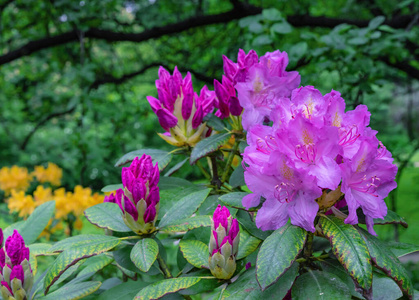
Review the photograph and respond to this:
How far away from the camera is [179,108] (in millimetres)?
1013

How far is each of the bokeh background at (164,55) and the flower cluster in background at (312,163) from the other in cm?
79

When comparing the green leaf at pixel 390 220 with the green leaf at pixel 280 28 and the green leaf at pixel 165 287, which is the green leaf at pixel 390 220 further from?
the green leaf at pixel 280 28

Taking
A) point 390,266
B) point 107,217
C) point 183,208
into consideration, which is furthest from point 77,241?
point 390,266

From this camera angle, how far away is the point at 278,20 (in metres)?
2.16

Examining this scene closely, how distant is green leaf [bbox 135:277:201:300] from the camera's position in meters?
0.69

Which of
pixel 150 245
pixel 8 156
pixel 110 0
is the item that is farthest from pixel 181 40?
pixel 150 245

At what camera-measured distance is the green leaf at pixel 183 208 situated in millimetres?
864

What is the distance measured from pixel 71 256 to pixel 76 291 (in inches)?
5.5

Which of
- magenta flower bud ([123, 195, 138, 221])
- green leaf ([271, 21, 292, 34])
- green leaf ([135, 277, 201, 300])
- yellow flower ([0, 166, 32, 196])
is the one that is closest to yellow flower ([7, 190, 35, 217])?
yellow flower ([0, 166, 32, 196])

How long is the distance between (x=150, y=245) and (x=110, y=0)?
2.65 metres

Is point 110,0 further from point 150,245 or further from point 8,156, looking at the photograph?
point 8,156

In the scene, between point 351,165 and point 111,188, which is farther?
point 111,188

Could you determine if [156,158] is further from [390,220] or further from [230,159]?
[390,220]

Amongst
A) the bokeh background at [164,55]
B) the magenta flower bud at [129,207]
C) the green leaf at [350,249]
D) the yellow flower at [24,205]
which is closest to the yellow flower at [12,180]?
the bokeh background at [164,55]
